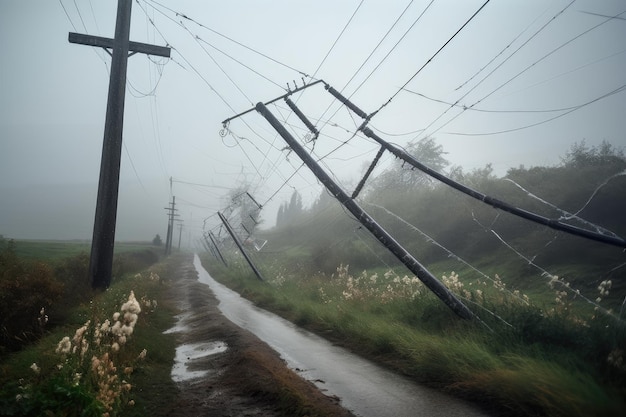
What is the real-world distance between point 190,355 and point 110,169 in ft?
23.0

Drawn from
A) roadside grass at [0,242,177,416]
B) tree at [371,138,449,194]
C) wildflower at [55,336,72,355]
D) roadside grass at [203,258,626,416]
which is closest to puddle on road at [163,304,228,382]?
roadside grass at [0,242,177,416]

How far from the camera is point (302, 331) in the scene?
1269 cm

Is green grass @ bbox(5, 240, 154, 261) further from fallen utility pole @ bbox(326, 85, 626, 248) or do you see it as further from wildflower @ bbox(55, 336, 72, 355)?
→ fallen utility pole @ bbox(326, 85, 626, 248)

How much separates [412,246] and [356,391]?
23.8 meters

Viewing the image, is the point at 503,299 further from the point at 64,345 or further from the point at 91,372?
the point at 64,345

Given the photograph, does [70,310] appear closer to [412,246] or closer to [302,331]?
[302,331]

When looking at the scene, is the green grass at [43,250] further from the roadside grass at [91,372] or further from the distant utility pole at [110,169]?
the roadside grass at [91,372]

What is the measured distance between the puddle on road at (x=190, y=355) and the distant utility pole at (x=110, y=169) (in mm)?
4628

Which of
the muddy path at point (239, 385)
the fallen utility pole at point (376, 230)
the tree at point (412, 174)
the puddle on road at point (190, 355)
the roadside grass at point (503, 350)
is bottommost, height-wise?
the puddle on road at point (190, 355)

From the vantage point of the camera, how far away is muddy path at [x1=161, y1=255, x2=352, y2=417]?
5262mm

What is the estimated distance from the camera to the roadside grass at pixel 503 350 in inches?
181

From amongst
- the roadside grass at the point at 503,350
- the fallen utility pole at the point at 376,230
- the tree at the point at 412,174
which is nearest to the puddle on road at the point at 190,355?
the roadside grass at the point at 503,350

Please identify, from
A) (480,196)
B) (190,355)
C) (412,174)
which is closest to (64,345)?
(190,355)

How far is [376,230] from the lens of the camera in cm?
1025
